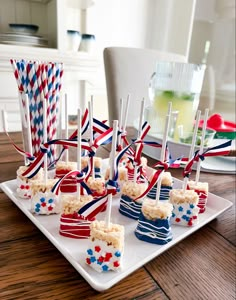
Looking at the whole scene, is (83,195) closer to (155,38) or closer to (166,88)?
(166,88)

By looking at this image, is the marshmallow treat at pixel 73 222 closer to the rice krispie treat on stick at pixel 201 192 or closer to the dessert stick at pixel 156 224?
the dessert stick at pixel 156 224

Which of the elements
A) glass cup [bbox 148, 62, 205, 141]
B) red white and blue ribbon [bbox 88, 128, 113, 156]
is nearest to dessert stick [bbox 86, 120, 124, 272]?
red white and blue ribbon [bbox 88, 128, 113, 156]

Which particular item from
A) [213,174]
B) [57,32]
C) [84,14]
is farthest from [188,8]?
[213,174]

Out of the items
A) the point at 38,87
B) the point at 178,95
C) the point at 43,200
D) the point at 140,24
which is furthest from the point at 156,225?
the point at 140,24

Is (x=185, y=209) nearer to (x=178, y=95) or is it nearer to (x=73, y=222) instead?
(x=73, y=222)

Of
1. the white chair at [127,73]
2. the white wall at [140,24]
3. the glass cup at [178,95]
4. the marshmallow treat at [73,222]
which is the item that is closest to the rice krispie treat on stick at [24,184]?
the marshmallow treat at [73,222]

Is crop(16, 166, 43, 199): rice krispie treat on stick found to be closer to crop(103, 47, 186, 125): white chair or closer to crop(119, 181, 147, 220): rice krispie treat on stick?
crop(119, 181, 147, 220): rice krispie treat on stick

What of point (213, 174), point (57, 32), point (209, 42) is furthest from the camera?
point (209, 42)
